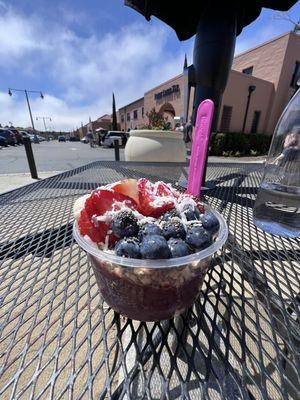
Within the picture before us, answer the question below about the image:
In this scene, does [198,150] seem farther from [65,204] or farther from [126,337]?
[65,204]

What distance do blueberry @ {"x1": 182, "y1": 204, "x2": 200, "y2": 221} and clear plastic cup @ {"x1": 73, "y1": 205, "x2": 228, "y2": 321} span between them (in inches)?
3.1

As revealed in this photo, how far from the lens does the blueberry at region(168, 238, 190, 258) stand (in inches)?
16.8

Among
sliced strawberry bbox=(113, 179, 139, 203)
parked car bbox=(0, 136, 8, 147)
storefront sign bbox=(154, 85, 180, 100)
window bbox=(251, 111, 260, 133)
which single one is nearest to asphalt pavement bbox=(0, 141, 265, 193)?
window bbox=(251, 111, 260, 133)

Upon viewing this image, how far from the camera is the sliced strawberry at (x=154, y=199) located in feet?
1.74

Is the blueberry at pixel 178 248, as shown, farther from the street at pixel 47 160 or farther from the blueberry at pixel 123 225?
the street at pixel 47 160

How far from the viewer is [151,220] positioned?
50 centimetres

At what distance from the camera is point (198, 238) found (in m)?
0.46

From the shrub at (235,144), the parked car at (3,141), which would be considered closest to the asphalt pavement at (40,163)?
the shrub at (235,144)

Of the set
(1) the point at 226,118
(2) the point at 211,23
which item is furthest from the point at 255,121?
(2) the point at 211,23

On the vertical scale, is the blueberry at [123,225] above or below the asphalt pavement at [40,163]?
above

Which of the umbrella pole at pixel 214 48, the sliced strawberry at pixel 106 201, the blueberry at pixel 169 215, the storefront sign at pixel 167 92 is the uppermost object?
the storefront sign at pixel 167 92

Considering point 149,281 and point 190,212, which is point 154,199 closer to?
point 190,212

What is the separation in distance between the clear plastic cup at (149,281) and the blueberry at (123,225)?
54mm

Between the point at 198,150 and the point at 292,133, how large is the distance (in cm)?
81
